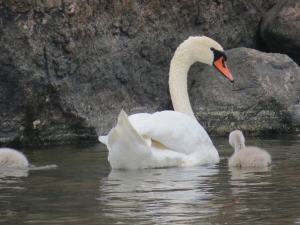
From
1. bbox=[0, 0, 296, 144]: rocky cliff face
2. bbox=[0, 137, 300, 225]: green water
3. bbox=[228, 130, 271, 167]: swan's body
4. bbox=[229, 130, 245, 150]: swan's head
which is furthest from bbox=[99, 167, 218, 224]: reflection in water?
bbox=[0, 0, 296, 144]: rocky cliff face

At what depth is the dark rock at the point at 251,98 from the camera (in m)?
11.6

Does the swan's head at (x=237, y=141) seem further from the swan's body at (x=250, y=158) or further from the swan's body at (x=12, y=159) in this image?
the swan's body at (x=12, y=159)

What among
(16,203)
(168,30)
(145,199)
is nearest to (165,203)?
(145,199)

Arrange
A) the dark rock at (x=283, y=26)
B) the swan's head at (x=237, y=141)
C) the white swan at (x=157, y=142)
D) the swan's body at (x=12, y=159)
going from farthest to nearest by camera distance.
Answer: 1. the dark rock at (x=283, y=26)
2. the swan's head at (x=237, y=141)
3. the swan's body at (x=12, y=159)
4. the white swan at (x=157, y=142)

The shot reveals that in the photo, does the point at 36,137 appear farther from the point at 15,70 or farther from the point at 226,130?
the point at 226,130

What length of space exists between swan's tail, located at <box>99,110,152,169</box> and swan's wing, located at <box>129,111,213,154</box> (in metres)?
0.20

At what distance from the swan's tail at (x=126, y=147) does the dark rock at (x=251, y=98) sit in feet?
13.0

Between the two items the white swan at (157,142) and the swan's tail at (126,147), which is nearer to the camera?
the swan's tail at (126,147)

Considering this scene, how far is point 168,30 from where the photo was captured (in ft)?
40.4

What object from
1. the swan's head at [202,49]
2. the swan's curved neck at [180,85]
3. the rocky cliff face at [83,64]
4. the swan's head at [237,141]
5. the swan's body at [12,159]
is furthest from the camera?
the rocky cliff face at [83,64]

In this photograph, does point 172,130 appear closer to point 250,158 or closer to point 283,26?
point 250,158

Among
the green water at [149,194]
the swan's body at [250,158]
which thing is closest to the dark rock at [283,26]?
the green water at [149,194]

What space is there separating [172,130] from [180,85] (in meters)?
2.01

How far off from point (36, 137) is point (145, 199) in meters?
5.14
